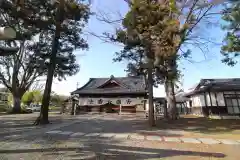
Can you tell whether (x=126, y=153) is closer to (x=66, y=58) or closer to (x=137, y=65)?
(x=137, y=65)

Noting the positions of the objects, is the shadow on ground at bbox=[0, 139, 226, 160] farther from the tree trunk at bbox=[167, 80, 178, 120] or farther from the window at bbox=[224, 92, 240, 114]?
the window at bbox=[224, 92, 240, 114]

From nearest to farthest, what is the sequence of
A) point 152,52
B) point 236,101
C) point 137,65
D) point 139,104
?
point 152,52 < point 137,65 < point 236,101 < point 139,104

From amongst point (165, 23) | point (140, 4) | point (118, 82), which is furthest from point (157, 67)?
point (118, 82)

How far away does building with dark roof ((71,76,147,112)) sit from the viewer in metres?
27.1

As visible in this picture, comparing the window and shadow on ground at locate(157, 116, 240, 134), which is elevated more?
the window

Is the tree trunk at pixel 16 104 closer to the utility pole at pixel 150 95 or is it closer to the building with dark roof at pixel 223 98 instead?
the utility pole at pixel 150 95

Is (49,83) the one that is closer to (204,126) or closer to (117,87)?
(204,126)

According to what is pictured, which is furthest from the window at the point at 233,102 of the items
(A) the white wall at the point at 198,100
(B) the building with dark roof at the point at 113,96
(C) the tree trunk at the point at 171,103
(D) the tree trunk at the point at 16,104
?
(D) the tree trunk at the point at 16,104

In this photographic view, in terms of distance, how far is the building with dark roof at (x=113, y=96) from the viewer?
88.9 ft

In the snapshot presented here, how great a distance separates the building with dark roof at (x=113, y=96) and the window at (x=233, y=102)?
9915 millimetres

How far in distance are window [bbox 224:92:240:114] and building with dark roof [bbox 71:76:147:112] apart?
992cm

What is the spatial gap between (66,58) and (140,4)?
309 inches

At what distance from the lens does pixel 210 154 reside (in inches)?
242

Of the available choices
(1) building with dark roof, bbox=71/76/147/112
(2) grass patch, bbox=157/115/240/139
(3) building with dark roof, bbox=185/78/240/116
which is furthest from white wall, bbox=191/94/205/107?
(2) grass patch, bbox=157/115/240/139
